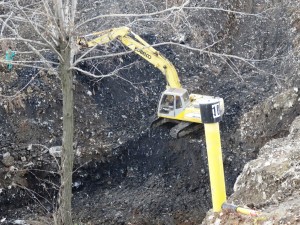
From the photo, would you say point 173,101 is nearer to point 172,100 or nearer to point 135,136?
point 172,100

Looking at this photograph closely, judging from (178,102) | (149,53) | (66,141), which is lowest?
(66,141)

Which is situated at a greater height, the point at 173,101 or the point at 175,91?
the point at 175,91

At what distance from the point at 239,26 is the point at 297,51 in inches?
101

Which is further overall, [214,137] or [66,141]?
[66,141]

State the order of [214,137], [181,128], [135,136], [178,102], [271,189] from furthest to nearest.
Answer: [135,136], [181,128], [178,102], [271,189], [214,137]

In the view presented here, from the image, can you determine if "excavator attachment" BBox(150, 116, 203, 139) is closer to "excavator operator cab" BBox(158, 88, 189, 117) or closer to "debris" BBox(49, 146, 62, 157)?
"excavator operator cab" BBox(158, 88, 189, 117)

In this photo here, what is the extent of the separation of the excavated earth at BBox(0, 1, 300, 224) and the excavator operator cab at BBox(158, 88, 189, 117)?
0.70 meters

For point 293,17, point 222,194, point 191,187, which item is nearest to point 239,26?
point 293,17

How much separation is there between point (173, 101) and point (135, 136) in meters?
1.51

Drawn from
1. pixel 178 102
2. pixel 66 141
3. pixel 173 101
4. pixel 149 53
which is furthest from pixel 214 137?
pixel 149 53

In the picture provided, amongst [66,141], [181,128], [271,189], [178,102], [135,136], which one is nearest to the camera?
[271,189]

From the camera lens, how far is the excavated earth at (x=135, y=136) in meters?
9.34

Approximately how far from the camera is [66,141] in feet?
21.5

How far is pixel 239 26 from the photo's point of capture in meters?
13.8
